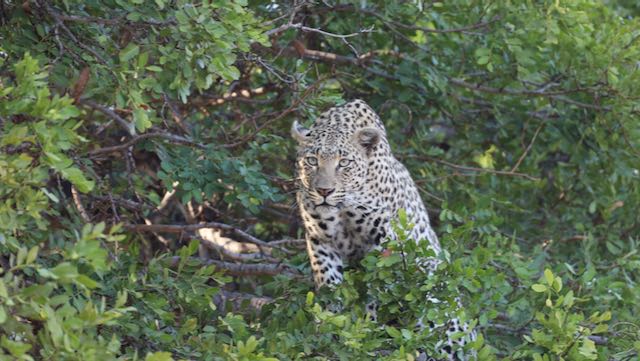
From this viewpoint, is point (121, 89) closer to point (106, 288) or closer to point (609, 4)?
point (106, 288)

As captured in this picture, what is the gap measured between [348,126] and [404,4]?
1.77m

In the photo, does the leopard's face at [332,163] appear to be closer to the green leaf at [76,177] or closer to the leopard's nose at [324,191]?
the leopard's nose at [324,191]

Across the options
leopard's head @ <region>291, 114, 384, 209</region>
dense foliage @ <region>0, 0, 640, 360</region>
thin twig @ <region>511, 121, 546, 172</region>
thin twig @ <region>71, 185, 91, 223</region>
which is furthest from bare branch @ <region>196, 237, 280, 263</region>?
thin twig @ <region>511, 121, 546, 172</region>

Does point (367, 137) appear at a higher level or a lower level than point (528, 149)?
higher

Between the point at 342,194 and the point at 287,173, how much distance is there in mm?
1421

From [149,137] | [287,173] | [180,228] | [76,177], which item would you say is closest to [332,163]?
[149,137]

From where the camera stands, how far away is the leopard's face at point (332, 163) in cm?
777

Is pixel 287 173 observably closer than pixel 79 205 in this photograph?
No

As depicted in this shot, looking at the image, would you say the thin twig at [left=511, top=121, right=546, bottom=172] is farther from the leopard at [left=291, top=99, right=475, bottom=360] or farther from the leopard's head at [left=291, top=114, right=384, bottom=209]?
the leopard's head at [left=291, top=114, right=384, bottom=209]

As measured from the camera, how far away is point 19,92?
228 inches

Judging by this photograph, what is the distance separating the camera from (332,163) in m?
7.84

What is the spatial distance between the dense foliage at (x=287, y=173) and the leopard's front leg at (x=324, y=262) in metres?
0.18

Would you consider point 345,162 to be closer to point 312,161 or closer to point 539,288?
point 312,161

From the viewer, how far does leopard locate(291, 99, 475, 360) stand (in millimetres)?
7785
